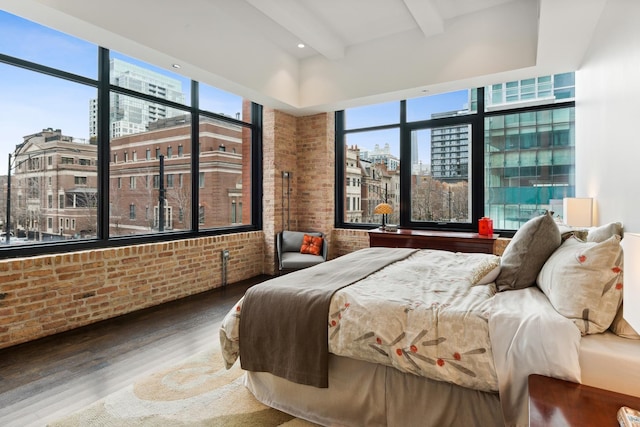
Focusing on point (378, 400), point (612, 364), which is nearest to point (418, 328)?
point (378, 400)

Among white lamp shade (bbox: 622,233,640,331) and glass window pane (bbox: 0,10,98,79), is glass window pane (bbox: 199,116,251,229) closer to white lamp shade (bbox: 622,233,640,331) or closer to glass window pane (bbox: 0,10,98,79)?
glass window pane (bbox: 0,10,98,79)

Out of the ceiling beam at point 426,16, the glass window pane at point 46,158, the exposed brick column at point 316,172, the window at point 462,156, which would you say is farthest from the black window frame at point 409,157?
the glass window pane at point 46,158

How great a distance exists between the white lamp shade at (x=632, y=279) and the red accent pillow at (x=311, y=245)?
4.16 meters

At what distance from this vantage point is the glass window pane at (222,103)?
4.83 metres

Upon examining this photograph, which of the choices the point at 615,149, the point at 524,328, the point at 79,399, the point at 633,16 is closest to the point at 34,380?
the point at 79,399

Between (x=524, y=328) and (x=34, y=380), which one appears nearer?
(x=524, y=328)

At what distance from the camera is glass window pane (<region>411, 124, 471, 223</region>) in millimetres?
5035

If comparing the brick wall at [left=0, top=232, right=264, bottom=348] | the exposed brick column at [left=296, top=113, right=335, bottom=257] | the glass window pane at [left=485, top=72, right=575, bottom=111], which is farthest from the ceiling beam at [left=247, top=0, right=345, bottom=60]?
the brick wall at [left=0, top=232, right=264, bottom=348]

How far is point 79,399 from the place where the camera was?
6.94 ft

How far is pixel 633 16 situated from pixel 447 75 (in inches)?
98.5

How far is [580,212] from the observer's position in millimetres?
3037

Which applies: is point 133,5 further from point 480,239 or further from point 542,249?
point 480,239

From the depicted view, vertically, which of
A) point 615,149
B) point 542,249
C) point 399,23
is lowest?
point 542,249

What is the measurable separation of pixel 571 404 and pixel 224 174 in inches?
188
